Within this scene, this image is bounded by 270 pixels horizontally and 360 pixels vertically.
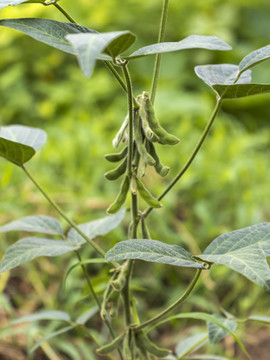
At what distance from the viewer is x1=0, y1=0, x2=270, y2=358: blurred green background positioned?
153cm

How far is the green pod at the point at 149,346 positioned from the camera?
0.76m

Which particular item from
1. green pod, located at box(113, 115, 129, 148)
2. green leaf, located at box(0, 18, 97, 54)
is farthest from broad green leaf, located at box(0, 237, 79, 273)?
green leaf, located at box(0, 18, 97, 54)

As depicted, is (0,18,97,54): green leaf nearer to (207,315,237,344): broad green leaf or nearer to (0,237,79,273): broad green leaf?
(0,237,79,273): broad green leaf

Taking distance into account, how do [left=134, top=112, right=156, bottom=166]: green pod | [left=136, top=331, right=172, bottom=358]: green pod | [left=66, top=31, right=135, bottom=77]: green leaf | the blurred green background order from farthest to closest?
the blurred green background
[left=136, top=331, right=172, bottom=358]: green pod
[left=134, top=112, right=156, bottom=166]: green pod
[left=66, top=31, right=135, bottom=77]: green leaf

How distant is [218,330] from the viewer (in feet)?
2.42

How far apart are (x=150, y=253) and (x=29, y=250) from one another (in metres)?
0.21

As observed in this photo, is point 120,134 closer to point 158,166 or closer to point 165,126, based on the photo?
point 158,166

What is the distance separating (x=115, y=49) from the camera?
497 mm

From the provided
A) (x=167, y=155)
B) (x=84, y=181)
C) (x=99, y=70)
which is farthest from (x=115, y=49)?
(x=99, y=70)

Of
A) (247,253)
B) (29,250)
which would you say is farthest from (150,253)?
(29,250)

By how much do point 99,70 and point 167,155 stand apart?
49.4 inches

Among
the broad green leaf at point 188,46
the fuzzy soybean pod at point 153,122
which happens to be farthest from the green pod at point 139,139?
the broad green leaf at point 188,46

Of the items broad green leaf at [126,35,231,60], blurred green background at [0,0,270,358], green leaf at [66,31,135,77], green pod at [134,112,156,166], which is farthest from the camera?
blurred green background at [0,0,270,358]

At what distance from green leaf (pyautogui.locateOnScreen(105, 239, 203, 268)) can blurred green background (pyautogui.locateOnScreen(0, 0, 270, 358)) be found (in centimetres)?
32
